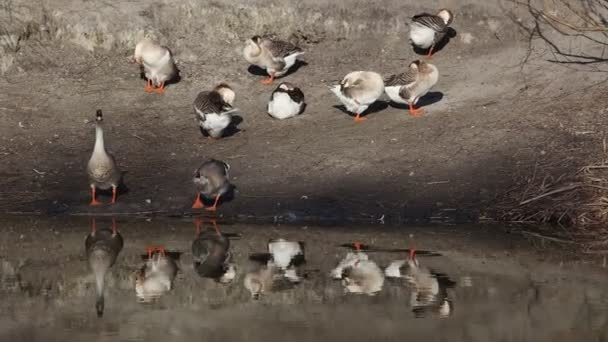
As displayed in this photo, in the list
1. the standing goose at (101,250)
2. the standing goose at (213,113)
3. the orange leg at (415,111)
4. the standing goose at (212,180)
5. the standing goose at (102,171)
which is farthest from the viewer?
the orange leg at (415,111)

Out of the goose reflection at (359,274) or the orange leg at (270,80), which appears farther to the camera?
the orange leg at (270,80)

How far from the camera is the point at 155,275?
40.8 feet

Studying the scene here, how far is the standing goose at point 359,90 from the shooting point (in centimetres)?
1802

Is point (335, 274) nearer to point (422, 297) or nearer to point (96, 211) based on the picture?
point (422, 297)

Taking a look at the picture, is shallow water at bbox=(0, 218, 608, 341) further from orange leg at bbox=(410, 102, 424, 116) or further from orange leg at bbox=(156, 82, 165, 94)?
orange leg at bbox=(156, 82, 165, 94)

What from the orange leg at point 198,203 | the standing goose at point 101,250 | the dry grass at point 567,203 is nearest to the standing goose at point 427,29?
the dry grass at point 567,203

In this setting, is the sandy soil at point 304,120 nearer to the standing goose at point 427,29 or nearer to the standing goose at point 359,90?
the standing goose at point 359,90

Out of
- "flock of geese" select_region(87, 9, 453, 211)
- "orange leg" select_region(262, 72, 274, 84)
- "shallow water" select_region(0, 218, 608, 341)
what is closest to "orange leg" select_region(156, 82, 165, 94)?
"flock of geese" select_region(87, 9, 453, 211)

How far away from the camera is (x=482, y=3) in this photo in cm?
2164

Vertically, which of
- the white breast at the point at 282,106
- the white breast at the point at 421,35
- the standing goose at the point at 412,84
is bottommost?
the white breast at the point at 282,106

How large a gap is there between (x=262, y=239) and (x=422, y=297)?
2915 millimetres

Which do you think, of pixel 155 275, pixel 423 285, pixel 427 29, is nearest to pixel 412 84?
pixel 427 29

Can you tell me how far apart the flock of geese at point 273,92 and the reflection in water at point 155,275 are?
196 cm

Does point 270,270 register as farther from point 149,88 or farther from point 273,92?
point 149,88
